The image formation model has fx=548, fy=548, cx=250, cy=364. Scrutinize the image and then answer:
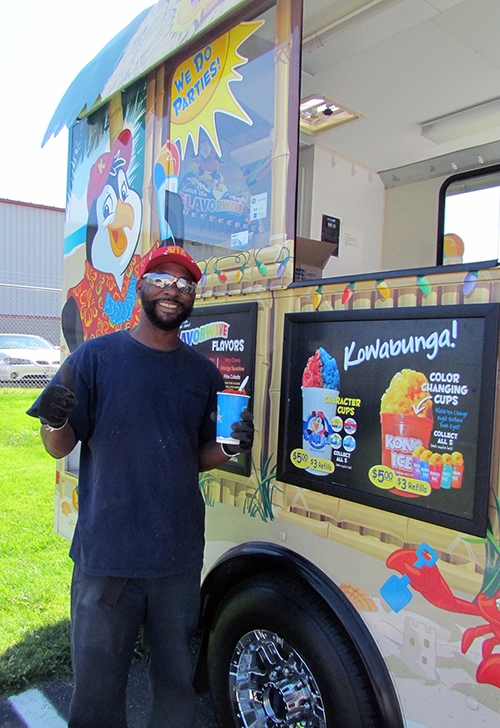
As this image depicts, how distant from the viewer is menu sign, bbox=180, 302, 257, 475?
2240 millimetres

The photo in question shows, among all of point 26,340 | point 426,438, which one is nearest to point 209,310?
point 426,438

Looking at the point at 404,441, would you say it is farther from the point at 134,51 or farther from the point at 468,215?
the point at 468,215

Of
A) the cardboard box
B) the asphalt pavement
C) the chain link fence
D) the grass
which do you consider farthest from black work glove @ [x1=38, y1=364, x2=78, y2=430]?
the chain link fence

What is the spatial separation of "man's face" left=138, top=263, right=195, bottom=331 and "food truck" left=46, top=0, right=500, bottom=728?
Answer: 0.32m

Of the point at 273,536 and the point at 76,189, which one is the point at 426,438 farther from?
the point at 76,189

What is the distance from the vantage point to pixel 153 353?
203 cm

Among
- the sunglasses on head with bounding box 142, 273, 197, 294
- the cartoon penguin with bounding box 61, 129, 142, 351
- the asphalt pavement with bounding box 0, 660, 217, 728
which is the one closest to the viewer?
the sunglasses on head with bounding box 142, 273, 197, 294

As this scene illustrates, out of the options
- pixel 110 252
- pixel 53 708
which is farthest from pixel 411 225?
pixel 53 708

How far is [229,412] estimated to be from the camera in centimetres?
189

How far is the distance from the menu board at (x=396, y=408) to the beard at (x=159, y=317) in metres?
0.40

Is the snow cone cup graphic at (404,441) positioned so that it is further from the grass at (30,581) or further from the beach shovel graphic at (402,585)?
the grass at (30,581)

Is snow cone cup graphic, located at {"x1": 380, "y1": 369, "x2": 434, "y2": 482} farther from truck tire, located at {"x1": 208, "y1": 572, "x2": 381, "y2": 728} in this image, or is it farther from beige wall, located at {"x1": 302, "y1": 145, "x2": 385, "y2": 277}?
beige wall, located at {"x1": 302, "y1": 145, "x2": 385, "y2": 277}

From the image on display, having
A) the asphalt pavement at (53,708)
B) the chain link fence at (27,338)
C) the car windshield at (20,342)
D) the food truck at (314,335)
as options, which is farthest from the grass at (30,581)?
the car windshield at (20,342)

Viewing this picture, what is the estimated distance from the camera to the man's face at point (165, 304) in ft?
6.59
